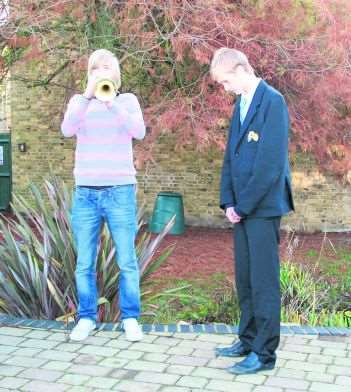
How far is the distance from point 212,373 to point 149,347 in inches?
24.3

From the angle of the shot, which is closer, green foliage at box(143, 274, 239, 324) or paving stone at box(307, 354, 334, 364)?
paving stone at box(307, 354, 334, 364)

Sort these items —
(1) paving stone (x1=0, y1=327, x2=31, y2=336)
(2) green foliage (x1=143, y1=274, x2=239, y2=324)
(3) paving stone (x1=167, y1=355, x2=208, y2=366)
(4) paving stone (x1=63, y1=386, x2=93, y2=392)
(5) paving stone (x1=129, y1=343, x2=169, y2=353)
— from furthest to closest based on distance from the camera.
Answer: (2) green foliage (x1=143, y1=274, x2=239, y2=324) < (1) paving stone (x1=0, y1=327, x2=31, y2=336) < (5) paving stone (x1=129, y1=343, x2=169, y2=353) < (3) paving stone (x1=167, y1=355, x2=208, y2=366) < (4) paving stone (x1=63, y1=386, x2=93, y2=392)

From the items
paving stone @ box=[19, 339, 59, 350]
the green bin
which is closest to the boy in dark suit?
paving stone @ box=[19, 339, 59, 350]

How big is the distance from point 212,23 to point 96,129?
3.63 meters

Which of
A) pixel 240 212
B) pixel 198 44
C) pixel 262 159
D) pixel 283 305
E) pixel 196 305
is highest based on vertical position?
pixel 198 44

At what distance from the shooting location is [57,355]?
4.39 m

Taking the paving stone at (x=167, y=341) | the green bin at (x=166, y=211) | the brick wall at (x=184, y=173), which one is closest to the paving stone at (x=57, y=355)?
the paving stone at (x=167, y=341)

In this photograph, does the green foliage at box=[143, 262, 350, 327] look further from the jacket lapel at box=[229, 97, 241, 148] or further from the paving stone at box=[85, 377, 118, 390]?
the jacket lapel at box=[229, 97, 241, 148]

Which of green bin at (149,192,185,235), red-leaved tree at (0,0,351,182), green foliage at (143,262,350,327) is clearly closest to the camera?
green foliage at (143,262,350,327)

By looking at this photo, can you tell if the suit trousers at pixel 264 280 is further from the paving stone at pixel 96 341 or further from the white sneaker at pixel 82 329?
the white sneaker at pixel 82 329

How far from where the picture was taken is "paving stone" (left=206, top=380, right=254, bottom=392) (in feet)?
12.6

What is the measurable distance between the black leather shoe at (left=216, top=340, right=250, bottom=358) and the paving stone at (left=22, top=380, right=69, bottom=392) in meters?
1.03

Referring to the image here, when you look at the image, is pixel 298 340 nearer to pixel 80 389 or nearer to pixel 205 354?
pixel 205 354

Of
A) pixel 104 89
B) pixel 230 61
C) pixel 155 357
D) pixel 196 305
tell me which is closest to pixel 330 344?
pixel 155 357
